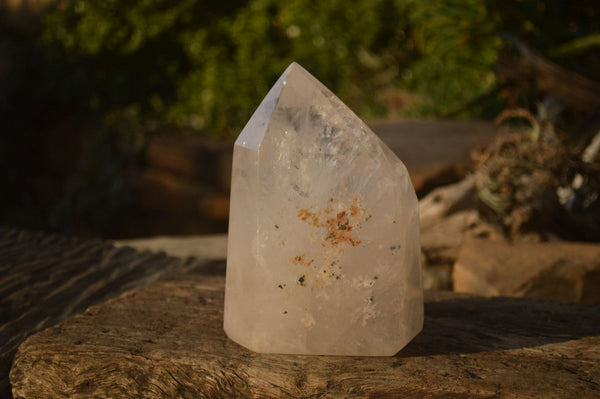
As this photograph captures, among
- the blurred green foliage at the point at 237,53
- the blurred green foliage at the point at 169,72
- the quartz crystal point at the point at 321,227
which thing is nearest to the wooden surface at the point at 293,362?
the quartz crystal point at the point at 321,227

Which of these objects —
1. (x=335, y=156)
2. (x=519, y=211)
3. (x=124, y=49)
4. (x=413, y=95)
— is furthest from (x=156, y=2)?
(x=335, y=156)

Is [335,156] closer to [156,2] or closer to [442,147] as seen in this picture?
[442,147]

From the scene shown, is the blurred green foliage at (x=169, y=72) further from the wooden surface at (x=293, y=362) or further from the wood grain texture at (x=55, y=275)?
the wooden surface at (x=293, y=362)

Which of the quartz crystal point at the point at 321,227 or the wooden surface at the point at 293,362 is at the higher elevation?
the quartz crystal point at the point at 321,227

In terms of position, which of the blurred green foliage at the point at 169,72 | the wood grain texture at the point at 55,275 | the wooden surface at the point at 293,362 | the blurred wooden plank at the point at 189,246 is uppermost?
the blurred green foliage at the point at 169,72

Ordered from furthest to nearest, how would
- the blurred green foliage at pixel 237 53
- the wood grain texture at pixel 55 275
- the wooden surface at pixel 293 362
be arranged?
the blurred green foliage at pixel 237 53, the wood grain texture at pixel 55 275, the wooden surface at pixel 293 362

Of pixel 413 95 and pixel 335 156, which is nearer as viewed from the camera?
pixel 335 156

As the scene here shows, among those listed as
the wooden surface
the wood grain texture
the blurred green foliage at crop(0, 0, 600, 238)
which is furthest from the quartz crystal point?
the blurred green foliage at crop(0, 0, 600, 238)

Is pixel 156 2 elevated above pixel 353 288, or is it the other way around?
pixel 156 2
